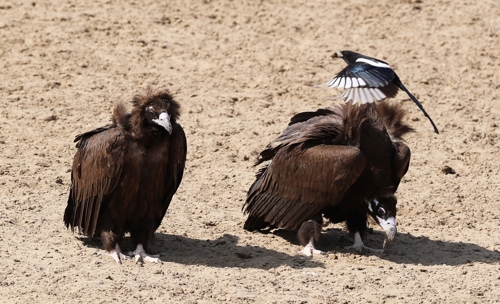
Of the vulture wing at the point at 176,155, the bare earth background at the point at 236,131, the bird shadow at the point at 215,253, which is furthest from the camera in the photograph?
the bird shadow at the point at 215,253

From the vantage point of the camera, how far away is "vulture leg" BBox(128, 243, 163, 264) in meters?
8.12

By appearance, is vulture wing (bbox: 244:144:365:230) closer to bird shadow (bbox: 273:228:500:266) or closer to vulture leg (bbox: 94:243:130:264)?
bird shadow (bbox: 273:228:500:266)

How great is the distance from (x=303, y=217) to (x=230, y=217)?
3.52 ft

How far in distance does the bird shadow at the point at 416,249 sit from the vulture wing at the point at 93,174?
2022mm

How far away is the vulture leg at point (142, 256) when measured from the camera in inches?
320

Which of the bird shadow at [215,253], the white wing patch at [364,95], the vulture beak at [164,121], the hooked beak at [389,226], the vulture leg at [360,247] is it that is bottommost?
the bird shadow at [215,253]

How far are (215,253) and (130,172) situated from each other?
45.2 inches

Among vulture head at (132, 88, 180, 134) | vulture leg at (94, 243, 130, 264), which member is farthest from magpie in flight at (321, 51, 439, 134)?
vulture leg at (94, 243, 130, 264)

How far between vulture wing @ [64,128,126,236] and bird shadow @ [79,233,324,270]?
12.4 inches

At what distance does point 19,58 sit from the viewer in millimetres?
12695

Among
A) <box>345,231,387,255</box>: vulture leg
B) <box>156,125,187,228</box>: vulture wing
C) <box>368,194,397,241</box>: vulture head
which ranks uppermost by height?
<box>156,125,187,228</box>: vulture wing

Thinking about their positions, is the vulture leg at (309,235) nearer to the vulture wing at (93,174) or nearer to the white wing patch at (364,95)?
the white wing patch at (364,95)

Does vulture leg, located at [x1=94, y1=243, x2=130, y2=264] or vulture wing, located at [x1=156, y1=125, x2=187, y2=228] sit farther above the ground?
vulture wing, located at [x1=156, y1=125, x2=187, y2=228]

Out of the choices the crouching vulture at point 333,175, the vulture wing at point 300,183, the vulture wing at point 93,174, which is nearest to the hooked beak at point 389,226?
the crouching vulture at point 333,175
